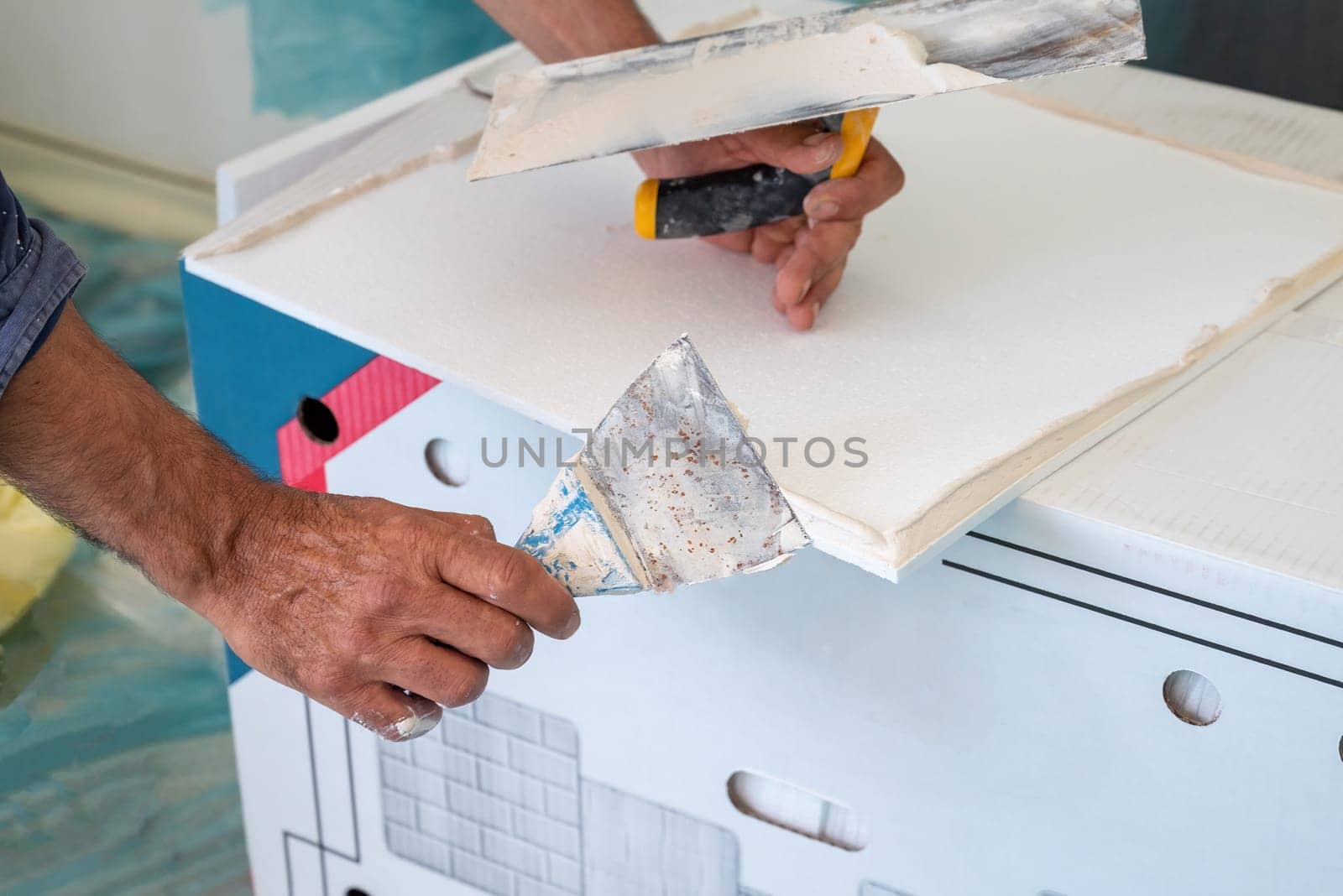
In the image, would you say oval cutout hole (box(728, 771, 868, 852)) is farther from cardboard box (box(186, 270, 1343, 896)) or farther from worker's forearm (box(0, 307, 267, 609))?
worker's forearm (box(0, 307, 267, 609))

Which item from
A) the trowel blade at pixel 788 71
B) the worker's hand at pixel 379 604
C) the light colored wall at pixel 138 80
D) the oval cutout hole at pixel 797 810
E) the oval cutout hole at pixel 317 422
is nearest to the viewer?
the worker's hand at pixel 379 604

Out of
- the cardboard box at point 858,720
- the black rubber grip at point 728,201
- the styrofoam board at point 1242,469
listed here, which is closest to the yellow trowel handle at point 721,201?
the black rubber grip at point 728,201

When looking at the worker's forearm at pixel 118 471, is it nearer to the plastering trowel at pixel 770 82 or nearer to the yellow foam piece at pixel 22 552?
the plastering trowel at pixel 770 82

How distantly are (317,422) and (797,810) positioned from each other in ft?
1.56

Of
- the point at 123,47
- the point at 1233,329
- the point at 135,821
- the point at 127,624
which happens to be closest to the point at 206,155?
the point at 123,47

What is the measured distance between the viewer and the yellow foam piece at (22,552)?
5.09 ft

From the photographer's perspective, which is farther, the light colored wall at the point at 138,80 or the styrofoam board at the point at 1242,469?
the light colored wall at the point at 138,80

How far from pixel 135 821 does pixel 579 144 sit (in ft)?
3.24

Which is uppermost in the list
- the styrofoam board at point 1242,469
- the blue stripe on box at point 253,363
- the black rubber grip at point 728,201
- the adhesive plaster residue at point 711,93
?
the adhesive plaster residue at point 711,93

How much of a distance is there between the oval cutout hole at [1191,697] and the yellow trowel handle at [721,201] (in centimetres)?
39

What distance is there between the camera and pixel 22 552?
5.19ft

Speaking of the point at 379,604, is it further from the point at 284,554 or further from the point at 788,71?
the point at 788,71

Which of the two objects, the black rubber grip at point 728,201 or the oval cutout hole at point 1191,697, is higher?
the black rubber grip at point 728,201

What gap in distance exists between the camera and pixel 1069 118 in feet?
3.73
